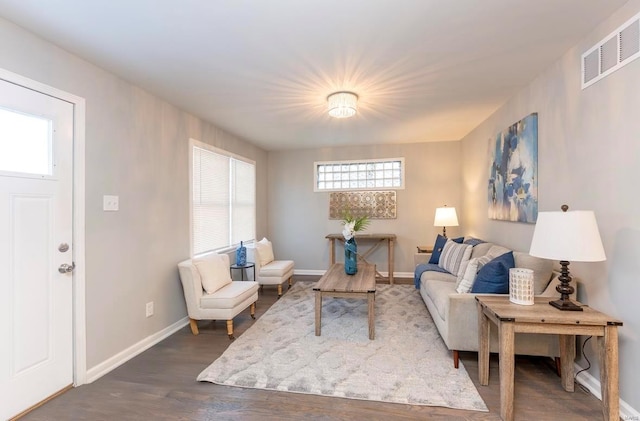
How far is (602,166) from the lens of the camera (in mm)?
1941

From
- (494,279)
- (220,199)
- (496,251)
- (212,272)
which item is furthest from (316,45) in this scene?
(220,199)

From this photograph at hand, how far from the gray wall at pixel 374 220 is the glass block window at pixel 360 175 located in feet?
0.34

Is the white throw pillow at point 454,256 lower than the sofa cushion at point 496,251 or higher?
lower

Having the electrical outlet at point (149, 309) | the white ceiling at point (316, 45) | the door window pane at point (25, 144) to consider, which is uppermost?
the white ceiling at point (316, 45)

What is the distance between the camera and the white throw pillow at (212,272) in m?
3.11

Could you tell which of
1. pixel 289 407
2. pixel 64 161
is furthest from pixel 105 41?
pixel 289 407

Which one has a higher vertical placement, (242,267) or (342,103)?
(342,103)

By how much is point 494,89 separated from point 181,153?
11.2 ft

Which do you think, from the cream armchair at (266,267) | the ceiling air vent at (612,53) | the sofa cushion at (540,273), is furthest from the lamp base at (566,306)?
the cream armchair at (266,267)

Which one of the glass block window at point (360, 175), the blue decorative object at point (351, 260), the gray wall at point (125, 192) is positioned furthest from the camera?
the glass block window at point (360, 175)

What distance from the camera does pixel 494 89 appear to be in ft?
9.66

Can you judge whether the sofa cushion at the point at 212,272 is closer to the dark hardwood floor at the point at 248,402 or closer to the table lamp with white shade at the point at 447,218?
the dark hardwood floor at the point at 248,402

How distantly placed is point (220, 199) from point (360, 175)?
8.65 feet

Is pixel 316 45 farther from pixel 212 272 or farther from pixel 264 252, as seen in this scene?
pixel 264 252
